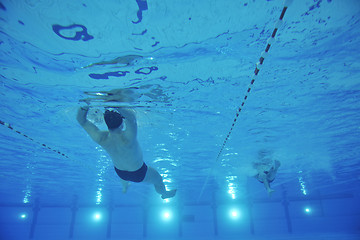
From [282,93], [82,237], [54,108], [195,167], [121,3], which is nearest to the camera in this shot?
[121,3]

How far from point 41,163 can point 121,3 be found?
16.3m

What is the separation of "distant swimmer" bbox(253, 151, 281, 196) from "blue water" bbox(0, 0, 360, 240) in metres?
0.65

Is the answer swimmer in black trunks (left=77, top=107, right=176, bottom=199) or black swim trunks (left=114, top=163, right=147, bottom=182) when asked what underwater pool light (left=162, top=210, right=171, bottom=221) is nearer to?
swimmer in black trunks (left=77, top=107, right=176, bottom=199)

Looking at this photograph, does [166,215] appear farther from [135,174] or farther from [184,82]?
[184,82]

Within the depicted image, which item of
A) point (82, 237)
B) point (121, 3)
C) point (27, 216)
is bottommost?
point (82, 237)

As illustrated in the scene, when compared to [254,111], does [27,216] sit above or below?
below

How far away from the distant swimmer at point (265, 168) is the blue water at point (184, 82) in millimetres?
652

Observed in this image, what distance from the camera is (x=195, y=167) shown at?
17781 millimetres

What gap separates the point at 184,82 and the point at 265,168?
493 inches

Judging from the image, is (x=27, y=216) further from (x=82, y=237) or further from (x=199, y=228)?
Answer: (x=199, y=228)

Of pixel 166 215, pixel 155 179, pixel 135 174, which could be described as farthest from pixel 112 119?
pixel 166 215

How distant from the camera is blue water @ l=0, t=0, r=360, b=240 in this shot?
15.9 feet

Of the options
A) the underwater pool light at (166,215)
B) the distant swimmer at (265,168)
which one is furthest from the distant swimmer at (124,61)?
the underwater pool light at (166,215)

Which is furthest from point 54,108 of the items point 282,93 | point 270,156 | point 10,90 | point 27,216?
point 27,216
